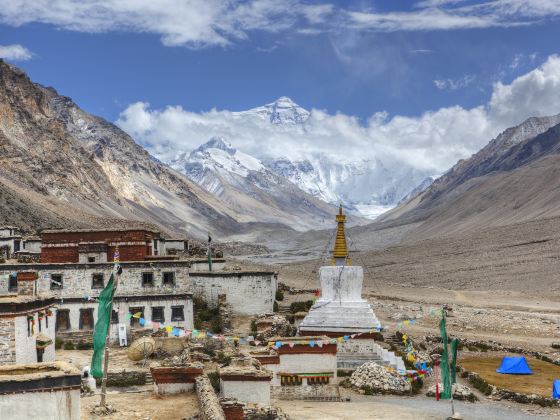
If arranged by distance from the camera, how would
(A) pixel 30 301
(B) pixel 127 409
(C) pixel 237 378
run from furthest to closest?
(A) pixel 30 301 → (C) pixel 237 378 → (B) pixel 127 409

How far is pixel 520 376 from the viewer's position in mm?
25172

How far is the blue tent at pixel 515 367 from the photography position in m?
25.6

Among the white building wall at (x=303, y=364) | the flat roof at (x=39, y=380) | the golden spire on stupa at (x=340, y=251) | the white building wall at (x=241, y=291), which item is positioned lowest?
the white building wall at (x=303, y=364)

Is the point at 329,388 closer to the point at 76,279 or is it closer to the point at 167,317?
the point at 167,317

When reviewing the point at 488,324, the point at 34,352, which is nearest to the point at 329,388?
the point at 34,352

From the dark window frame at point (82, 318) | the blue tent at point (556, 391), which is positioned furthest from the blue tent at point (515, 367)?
the dark window frame at point (82, 318)

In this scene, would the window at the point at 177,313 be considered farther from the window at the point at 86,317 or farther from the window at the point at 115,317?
the window at the point at 86,317

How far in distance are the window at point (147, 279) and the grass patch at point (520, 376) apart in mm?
14021

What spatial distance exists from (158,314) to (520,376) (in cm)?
1559

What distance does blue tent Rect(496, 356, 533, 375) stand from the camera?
2556 centimetres

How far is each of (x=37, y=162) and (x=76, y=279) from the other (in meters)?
92.7

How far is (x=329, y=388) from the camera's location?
21875mm

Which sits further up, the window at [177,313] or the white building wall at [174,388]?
the window at [177,313]

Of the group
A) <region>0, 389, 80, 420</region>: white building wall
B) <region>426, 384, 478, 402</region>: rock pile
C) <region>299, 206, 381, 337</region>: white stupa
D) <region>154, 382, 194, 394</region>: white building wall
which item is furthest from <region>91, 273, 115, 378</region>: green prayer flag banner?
<region>299, 206, 381, 337</region>: white stupa
